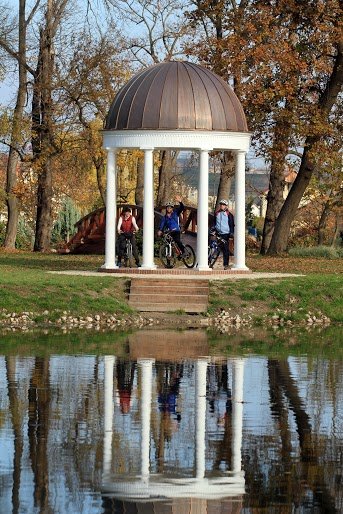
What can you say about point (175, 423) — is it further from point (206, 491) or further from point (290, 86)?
point (290, 86)

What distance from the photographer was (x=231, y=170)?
50531mm

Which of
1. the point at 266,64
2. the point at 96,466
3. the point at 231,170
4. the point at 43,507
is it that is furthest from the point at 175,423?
the point at 231,170

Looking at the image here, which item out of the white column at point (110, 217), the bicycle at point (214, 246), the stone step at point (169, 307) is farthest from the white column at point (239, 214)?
the stone step at point (169, 307)

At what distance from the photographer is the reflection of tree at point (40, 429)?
11398mm

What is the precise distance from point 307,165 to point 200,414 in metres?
33.5

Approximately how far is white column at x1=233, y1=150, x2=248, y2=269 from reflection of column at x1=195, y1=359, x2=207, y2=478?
14408 millimetres

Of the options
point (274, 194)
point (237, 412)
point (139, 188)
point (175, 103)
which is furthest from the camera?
point (139, 188)

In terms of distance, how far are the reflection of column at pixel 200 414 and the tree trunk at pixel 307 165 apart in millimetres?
24665

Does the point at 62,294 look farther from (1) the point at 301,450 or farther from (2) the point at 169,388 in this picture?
(1) the point at 301,450

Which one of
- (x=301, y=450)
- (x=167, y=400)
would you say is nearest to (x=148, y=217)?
(x=167, y=400)

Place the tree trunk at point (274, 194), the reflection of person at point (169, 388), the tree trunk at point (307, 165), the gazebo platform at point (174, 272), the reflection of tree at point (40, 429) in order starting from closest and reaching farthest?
the reflection of tree at point (40, 429)
the reflection of person at point (169, 388)
the gazebo platform at point (174, 272)
the tree trunk at point (307, 165)
the tree trunk at point (274, 194)

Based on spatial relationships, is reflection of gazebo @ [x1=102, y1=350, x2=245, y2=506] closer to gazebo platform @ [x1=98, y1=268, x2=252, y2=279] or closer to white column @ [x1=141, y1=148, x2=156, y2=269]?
gazebo platform @ [x1=98, y1=268, x2=252, y2=279]

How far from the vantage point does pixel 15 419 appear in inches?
597

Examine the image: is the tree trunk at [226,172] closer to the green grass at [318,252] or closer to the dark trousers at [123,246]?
the green grass at [318,252]
